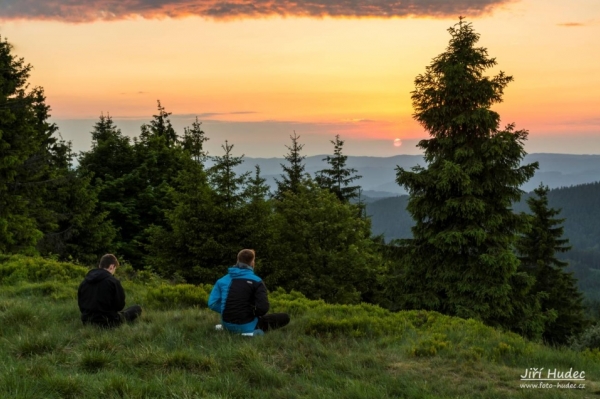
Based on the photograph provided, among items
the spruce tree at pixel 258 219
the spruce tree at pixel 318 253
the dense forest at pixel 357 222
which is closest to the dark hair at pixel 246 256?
the dense forest at pixel 357 222

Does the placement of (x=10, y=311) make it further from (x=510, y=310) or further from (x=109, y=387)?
(x=510, y=310)

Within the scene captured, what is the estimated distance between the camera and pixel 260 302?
7293mm

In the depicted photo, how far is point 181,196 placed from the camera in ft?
75.6

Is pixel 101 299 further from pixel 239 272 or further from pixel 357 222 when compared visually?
pixel 357 222

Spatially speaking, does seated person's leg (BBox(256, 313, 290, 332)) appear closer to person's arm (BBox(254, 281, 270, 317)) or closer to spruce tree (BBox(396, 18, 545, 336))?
person's arm (BBox(254, 281, 270, 317))

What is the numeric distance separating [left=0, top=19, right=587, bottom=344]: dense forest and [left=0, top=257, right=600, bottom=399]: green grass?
9.33 meters

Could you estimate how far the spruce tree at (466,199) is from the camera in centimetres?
1755

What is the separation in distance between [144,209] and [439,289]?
23.2 m

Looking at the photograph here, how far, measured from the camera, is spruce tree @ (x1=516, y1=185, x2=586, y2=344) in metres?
32.8

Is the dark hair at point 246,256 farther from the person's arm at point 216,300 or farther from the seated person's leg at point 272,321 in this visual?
the seated person's leg at point 272,321

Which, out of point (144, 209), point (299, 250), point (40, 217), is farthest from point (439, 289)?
point (144, 209)

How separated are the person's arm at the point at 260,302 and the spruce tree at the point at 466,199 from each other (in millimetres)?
11754

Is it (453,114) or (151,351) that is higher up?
(453,114)

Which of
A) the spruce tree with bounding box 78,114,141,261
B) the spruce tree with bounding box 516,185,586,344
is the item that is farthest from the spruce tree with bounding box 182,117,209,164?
the spruce tree with bounding box 516,185,586,344
